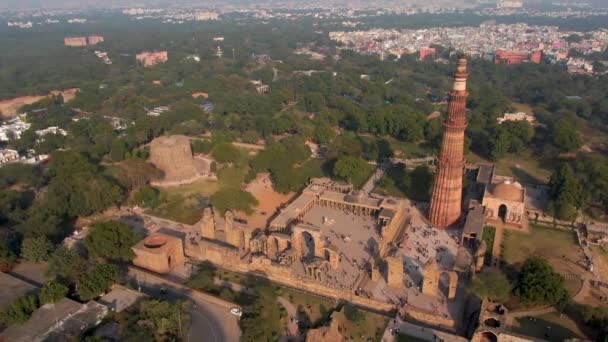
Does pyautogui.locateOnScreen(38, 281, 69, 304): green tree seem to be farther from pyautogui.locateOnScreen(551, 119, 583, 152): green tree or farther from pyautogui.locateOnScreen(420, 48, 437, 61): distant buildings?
pyautogui.locateOnScreen(420, 48, 437, 61): distant buildings

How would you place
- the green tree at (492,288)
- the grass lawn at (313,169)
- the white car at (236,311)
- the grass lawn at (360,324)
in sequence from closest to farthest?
1. the grass lawn at (360,324)
2. the green tree at (492,288)
3. the white car at (236,311)
4. the grass lawn at (313,169)

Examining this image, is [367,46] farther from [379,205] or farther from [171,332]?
[171,332]

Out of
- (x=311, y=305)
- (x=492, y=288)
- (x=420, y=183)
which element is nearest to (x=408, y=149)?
(x=420, y=183)

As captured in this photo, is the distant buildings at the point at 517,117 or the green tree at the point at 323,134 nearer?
the green tree at the point at 323,134

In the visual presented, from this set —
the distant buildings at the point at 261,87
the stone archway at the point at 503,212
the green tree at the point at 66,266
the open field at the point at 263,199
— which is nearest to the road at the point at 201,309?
the green tree at the point at 66,266

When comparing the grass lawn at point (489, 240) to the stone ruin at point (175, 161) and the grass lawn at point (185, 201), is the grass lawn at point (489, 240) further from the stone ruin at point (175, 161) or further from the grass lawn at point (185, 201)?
the stone ruin at point (175, 161)
